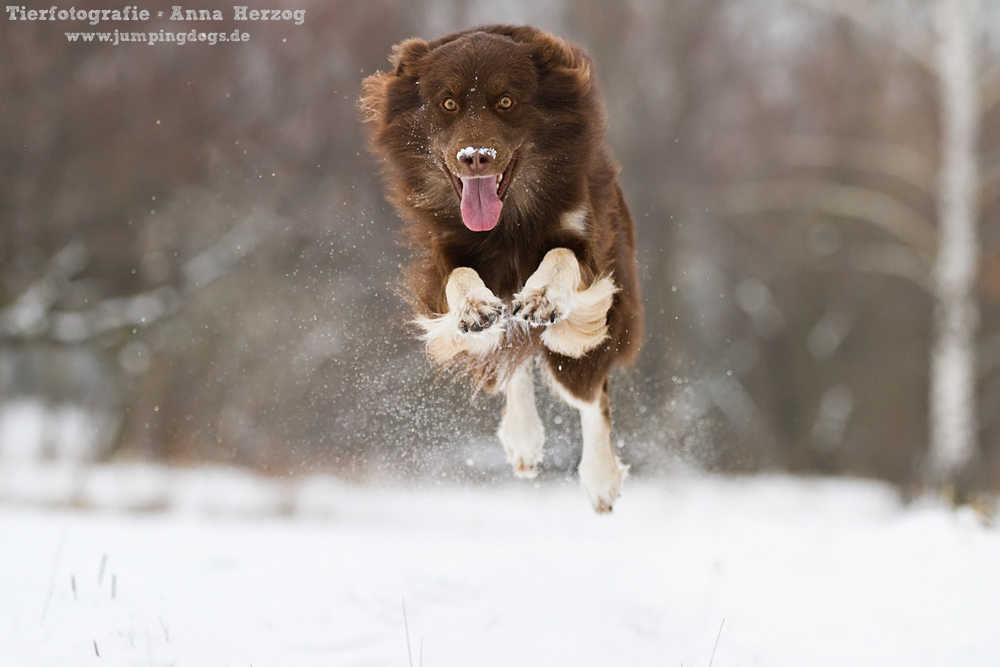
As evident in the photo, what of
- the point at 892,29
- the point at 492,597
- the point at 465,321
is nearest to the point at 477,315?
the point at 465,321

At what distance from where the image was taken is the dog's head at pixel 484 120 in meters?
3.32

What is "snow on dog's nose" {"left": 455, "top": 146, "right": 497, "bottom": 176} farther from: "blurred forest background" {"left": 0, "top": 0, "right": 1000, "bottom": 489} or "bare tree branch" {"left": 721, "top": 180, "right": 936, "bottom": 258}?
"bare tree branch" {"left": 721, "top": 180, "right": 936, "bottom": 258}

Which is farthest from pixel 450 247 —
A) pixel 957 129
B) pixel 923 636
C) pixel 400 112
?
pixel 957 129

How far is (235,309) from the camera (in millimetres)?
10258

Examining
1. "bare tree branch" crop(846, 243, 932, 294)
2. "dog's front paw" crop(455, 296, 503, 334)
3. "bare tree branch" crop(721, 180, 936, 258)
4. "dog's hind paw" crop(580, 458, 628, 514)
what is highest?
"bare tree branch" crop(721, 180, 936, 258)

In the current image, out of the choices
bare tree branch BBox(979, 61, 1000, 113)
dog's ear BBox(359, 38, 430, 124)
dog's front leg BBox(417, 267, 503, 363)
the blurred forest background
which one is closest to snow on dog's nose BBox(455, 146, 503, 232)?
dog's front leg BBox(417, 267, 503, 363)

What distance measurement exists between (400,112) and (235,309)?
7125 millimetres

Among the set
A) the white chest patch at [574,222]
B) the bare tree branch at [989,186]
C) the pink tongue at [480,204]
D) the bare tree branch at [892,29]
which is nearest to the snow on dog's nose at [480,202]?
the pink tongue at [480,204]

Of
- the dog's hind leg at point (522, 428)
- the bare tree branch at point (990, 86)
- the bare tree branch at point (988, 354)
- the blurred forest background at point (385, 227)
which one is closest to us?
the dog's hind leg at point (522, 428)

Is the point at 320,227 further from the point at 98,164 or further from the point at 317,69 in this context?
the point at 98,164

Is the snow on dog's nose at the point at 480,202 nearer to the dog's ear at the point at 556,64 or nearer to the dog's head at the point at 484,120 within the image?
the dog's head at the point at 484,120

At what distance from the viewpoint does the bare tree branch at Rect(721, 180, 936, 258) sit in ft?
35.4

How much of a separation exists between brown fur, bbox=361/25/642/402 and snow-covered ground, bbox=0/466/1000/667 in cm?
111

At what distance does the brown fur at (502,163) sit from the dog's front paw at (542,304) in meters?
0.08
